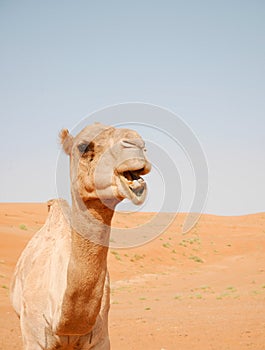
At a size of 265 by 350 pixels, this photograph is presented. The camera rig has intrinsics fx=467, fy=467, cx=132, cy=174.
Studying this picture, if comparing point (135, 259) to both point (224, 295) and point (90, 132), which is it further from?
point (90, 132)

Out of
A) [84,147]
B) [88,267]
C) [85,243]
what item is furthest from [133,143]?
[88,267]

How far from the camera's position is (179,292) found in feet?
56.1

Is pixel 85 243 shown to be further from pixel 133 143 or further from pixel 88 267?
pixel 133 143

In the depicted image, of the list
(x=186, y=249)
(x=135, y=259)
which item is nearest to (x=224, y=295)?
(x=135, y=259)

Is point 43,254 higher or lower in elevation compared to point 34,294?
higher

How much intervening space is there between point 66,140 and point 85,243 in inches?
39.1

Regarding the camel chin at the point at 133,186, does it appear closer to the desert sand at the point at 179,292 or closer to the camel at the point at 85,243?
the camel at the point at 85,243

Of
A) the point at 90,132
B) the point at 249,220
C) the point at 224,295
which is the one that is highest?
the point at 249,220

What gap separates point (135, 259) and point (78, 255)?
2198 cm

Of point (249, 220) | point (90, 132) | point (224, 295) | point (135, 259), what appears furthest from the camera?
point (249, 220)

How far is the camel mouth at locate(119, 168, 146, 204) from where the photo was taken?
10.2 ft

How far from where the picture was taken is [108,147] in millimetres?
3492

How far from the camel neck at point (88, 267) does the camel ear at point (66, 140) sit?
26.4 inches

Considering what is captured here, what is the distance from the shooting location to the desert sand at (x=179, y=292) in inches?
354
